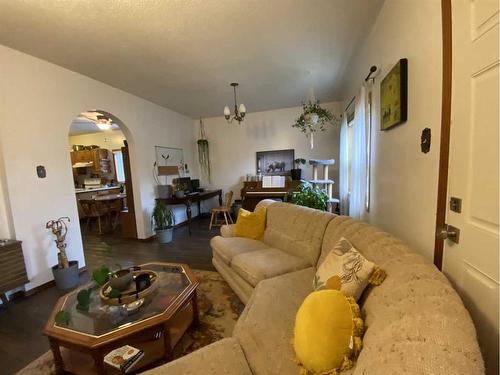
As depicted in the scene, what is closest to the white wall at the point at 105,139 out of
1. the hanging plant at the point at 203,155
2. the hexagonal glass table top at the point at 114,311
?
the hanging plant at the point at 203,155

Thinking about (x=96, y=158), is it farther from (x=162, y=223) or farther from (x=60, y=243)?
(x=60, y=243)

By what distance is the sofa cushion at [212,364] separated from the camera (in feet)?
3.08

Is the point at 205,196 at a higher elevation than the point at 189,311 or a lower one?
higher

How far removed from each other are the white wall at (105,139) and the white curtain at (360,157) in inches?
247

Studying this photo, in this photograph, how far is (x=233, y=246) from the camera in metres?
2.37

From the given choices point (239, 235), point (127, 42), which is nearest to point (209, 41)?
point (127, 42)

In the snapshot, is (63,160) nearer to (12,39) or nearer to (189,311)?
(12,39)

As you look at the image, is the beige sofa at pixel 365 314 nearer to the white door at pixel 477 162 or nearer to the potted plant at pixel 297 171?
the white door at pixel 477 162

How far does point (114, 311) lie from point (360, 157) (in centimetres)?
271

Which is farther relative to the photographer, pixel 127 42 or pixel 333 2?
pixel 127 42

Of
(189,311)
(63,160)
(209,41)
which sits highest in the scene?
(209,41)

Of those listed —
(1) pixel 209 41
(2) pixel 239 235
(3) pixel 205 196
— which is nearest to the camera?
(1) pixel 209 41

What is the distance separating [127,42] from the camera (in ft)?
7.56

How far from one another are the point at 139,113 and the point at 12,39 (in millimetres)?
1840
